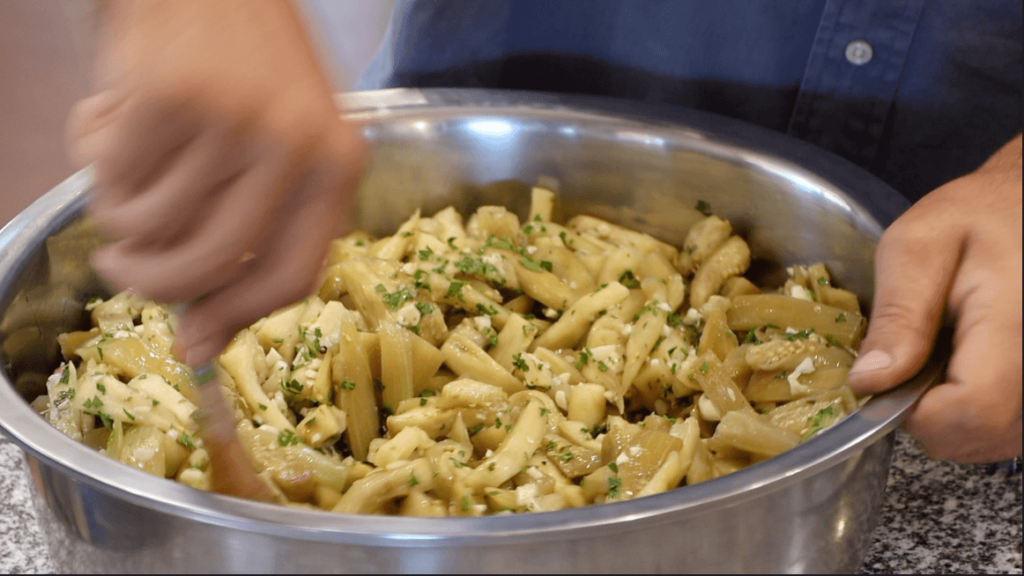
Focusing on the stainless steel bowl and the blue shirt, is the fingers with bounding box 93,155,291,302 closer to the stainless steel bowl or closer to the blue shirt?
the stainless steel bowl

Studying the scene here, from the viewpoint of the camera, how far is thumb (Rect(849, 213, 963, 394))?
2.19ft

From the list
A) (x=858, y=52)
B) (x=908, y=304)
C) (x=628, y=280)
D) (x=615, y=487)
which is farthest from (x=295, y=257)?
(x=858, y=52)

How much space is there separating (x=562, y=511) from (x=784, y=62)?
766 millimetres

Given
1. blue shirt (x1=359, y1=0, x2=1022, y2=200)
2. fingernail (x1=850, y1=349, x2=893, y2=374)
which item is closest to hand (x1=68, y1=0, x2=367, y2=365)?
fingernail (x1=850, y1=349, x2=893, y2=374)

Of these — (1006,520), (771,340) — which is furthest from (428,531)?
(1006,520)

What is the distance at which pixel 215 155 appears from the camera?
487 millimetres

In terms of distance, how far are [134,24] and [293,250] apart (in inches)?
6.3

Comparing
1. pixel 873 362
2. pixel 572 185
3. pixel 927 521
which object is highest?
pixel 873 362

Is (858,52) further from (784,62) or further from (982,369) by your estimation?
(982,369)

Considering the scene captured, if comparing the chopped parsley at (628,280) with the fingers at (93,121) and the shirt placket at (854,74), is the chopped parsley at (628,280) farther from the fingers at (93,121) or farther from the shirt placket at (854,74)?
the fingers at (93,121)

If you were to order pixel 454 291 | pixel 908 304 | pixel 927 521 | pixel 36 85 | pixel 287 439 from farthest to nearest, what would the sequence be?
pixel 36 85 → pixel 454 291 → pixel 927 521 → pixel 287 439 → pixel 908 304

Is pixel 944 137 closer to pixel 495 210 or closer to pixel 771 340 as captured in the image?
pixel 771 340

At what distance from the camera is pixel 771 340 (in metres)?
0.93

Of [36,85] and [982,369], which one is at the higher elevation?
[982,369]
